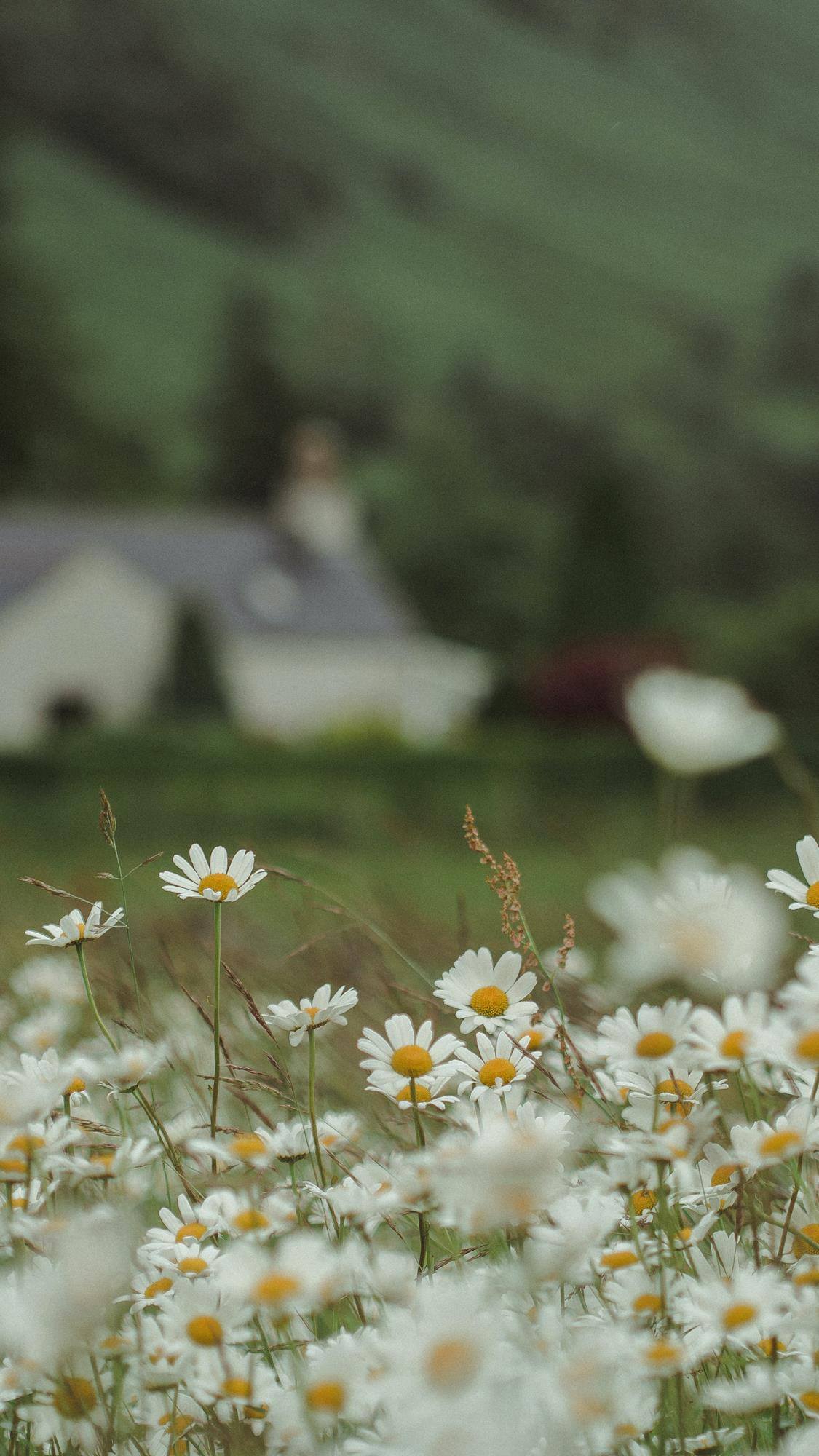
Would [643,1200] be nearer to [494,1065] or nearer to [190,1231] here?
[494,1065]

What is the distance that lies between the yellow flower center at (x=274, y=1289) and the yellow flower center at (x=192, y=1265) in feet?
0.94

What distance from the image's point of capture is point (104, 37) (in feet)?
210

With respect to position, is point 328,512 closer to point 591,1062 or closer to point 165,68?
point 591,1062

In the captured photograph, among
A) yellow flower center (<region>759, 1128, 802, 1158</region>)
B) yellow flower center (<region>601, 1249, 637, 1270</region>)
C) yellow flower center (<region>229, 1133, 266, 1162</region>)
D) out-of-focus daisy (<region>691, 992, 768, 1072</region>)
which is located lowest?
yellow flower center (<region>601, 1249, 637, 1270</region>)

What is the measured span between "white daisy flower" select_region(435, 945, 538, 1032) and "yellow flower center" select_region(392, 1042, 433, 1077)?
48 millimetres

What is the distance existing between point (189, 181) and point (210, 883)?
235 feet

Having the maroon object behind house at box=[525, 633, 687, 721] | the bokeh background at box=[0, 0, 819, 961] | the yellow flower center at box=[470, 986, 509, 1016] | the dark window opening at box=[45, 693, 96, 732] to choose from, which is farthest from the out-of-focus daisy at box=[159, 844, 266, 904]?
the dark window opening at box=[45, 693, 96, 732]

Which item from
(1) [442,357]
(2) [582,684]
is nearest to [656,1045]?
(2) [582,684]

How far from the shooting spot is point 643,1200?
45.4 inches

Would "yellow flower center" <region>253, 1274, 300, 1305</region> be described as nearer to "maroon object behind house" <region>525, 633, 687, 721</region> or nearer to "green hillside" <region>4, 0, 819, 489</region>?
"maroon object behind house" <region>525, 633, 687, 721</region>

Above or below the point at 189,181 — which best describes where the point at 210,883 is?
above

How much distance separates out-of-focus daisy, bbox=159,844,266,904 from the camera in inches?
44.6

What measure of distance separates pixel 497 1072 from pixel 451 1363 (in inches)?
18.7

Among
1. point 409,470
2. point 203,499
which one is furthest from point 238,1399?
point 203,499
